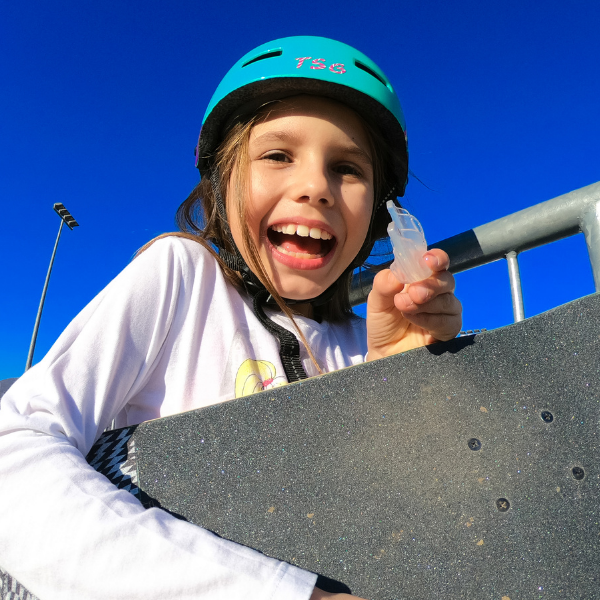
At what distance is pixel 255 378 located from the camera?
5.18 ft

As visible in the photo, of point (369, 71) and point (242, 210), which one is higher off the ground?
point (369, 71)

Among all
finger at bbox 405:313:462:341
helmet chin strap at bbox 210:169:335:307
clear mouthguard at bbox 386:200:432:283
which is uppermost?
helmet chin strap at bbox 210:169:335:307

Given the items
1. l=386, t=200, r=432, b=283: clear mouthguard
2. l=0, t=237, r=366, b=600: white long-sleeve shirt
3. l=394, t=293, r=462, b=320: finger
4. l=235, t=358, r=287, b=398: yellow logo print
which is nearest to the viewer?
l=0, t=237, r=366, b=600: white long-sleeve shirt

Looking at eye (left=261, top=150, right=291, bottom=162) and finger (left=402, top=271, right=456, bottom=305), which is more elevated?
eye (left=261, top=150, right=291, bottom=162)

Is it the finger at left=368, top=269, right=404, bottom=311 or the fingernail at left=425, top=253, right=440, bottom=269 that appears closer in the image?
the fingernail at left=425, top=253, right=440, bottom=269

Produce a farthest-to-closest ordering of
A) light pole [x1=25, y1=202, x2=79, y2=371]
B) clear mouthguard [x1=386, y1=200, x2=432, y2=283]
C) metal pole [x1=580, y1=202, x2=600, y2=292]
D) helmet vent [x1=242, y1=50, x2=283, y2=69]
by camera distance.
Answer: light pole [x1=25, y1=202, x2=79, y2=371], helmet vent [x1=242, y1=50, x2=283, y2=69], metal pole [x1=580, y1=202, x2=600, y2=292], clear mouthguard [x1=386, y1=200, x2=432, y2=283]

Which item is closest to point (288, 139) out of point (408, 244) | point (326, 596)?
point (408, 244)

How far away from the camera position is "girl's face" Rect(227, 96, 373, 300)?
1632 mm

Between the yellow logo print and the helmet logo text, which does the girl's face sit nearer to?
the helmet logo text

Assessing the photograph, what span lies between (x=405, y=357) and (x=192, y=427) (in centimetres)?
55

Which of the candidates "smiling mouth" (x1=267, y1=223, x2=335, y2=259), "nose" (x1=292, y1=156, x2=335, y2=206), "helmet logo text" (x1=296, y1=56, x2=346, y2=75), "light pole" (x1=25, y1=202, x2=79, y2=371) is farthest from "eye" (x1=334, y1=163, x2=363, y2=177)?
"light pole" (x1=25, y1=202, x2=79, y2=371)

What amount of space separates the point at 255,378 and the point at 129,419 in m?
0.42

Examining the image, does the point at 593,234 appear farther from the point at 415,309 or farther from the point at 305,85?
the point at 305,85

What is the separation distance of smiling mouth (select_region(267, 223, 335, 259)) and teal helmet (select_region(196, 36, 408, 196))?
1.81 ft
